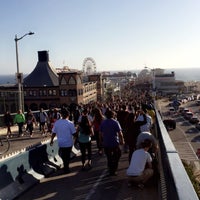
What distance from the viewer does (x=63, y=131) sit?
33.4 feet

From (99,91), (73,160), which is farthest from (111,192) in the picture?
(99,91)

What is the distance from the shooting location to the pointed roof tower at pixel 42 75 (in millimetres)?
88137

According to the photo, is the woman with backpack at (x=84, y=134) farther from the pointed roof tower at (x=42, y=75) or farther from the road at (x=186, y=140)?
the pointed roof tower at (x=42, y=75)

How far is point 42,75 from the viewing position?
300 feet

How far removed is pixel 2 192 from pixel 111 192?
7.27ft

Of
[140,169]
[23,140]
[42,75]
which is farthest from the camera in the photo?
[42,75]

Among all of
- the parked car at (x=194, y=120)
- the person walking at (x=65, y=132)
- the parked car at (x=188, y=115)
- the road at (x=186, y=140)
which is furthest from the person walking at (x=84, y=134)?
the parked car at (x=188, y=115)

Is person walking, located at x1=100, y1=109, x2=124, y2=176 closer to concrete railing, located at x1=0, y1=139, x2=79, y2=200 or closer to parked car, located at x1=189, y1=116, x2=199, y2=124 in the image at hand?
concrete railing, located at x1=0, y1=139, x2=79, y2=200

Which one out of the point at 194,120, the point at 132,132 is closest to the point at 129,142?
the point at 132,132

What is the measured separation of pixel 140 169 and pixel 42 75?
84692 mm

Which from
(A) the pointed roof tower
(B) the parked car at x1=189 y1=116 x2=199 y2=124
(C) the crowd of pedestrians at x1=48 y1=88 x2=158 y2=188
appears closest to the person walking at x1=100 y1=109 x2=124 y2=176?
(C) the crowd of pedestrians at x1=48 y1=88 x2=158 y2=188

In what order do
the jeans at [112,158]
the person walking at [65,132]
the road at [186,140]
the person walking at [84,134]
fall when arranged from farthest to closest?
the road at [186,140], the person walking at [84,134], the person walking at [65,132], the jeans at [112,158]

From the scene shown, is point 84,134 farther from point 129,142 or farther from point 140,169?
point 140,169

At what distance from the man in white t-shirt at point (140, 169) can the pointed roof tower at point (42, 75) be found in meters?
76.7
